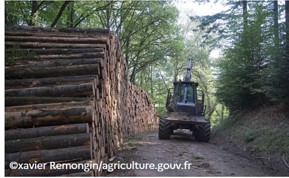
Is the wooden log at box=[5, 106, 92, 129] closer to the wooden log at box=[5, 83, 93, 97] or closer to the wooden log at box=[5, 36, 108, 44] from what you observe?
the wooden log at box=[5, 83, 93, 97]

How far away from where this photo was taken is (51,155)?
5.45 m

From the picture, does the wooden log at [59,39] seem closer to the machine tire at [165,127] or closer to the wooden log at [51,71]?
the wooden log at [51,71]

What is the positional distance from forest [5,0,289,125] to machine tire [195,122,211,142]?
92.7 inches

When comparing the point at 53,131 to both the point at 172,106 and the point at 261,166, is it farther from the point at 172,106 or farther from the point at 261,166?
the point at 172,106

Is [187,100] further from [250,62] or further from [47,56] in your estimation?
[47,56]

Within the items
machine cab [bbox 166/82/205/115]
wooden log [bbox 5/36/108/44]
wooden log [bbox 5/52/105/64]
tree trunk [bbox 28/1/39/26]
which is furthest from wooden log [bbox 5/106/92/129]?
tree trunk [bbox 28/1/39/26]

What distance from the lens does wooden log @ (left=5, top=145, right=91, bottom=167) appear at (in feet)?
17.4

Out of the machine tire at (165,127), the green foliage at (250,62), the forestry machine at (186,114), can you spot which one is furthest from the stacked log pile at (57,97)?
the green foliage at (250,62)

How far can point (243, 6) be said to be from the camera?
19188 mm

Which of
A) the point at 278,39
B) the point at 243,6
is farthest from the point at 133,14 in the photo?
the point at 278,39

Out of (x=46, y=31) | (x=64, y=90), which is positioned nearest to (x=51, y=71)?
(x=64, y=90)

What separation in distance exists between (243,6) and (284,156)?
499 inches

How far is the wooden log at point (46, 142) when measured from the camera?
545 cm

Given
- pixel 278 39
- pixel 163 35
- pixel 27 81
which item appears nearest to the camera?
pixel 27 81
